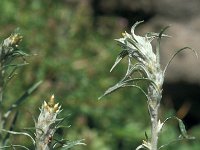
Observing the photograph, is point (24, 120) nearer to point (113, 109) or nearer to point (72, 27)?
point (113, 109)

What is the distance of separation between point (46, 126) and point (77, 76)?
5.21m

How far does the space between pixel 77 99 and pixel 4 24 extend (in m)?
1.29

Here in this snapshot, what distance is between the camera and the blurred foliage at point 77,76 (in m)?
6.45

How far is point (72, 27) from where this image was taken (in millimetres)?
7816

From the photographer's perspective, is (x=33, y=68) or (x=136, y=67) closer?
(x=136, y=67)

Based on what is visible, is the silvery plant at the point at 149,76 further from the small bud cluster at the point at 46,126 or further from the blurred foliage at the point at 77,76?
the blurred foliage at the point at 77,76

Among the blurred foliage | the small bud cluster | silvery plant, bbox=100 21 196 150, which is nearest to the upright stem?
silvery plant, bbox=100 21 196 150

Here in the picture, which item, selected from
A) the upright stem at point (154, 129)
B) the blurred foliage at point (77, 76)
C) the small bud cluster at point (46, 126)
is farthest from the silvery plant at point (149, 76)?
the blurred foliage at point (77, 76)

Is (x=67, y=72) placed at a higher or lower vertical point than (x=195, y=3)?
lower

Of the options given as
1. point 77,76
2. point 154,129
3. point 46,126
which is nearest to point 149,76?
point 154,129

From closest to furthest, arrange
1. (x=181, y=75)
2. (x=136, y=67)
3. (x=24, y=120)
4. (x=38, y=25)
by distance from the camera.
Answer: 1. (x=136, y=67)
2. (x=24, y=120)
3. (x=38, y=25)
4. (x=181, y=75)

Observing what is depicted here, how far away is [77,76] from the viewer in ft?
22.8

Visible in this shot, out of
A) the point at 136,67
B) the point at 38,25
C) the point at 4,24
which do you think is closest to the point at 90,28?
the point at 38,25

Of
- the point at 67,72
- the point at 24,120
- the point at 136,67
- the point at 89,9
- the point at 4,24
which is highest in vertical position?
the point at 89,9
